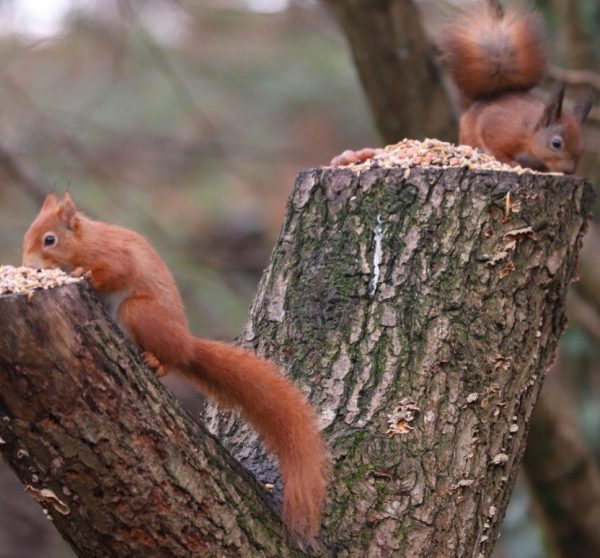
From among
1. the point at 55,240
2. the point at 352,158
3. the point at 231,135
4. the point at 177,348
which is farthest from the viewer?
the point at 231,135

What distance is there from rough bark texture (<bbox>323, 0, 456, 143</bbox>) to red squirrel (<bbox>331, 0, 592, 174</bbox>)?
95 millimetres

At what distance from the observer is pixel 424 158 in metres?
2.26

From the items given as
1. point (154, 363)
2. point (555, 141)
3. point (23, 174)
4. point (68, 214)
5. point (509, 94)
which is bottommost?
point (154, 363)

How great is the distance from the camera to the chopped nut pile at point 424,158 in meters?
2.23

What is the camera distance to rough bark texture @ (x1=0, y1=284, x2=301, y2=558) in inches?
59.9

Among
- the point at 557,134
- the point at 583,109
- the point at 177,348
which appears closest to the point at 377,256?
the point at 177,348

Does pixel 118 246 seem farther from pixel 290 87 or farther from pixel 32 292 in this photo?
pixel 290 87

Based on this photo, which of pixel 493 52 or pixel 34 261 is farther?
pixel 493 52

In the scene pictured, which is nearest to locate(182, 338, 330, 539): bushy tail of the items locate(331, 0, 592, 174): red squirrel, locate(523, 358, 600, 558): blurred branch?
locate(331, 0, 592, 174): red squirrel

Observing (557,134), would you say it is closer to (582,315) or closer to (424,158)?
(582,315)

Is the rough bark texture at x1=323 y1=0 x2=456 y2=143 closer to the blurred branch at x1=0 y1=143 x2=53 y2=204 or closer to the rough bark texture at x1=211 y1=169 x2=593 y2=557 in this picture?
the rough bark texture at x1=211 y1=169 x2=593 y2=557

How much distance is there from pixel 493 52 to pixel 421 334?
5.36 feet

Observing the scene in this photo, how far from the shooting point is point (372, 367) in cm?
203

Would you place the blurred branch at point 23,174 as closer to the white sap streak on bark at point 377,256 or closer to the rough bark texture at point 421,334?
the rough bark texture at point 421,334
